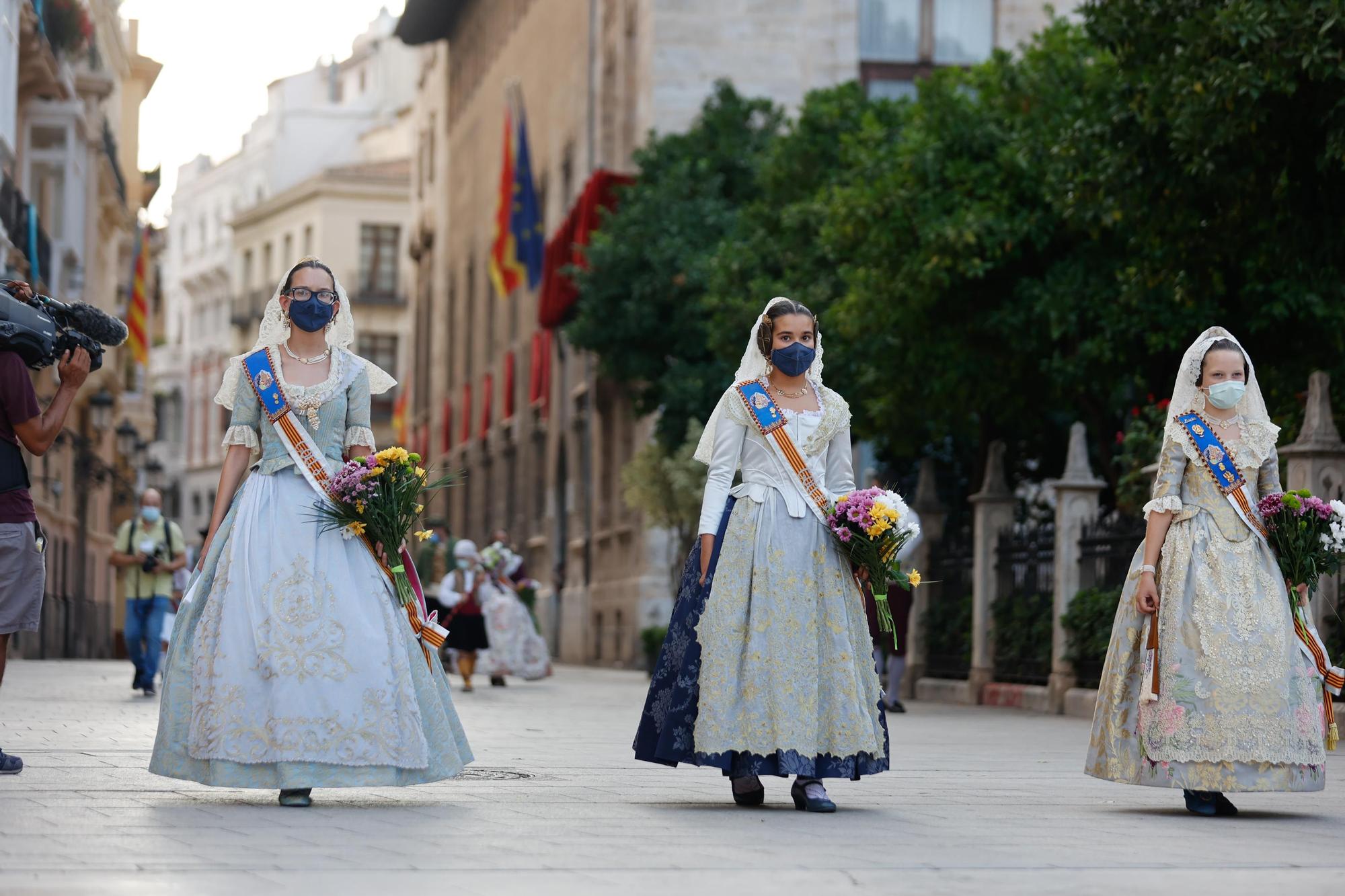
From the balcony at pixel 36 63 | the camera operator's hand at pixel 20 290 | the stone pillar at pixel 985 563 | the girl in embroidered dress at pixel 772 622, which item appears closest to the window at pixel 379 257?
the balcony at pixel 36 63

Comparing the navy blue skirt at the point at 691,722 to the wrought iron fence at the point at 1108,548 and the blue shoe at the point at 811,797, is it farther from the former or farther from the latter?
the wrought iron fence at the point at 1108,548

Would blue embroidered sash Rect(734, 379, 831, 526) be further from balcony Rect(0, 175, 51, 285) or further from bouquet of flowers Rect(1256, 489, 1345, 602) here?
balcony Rect(0, 175, 51, 285)

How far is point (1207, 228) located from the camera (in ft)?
60.3

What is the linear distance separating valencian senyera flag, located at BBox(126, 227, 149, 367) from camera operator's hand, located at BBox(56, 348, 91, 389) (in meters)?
44.1

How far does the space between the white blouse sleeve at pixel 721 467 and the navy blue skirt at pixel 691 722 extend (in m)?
0.06

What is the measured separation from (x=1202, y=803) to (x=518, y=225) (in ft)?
124

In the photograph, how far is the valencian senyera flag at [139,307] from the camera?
53.7 m

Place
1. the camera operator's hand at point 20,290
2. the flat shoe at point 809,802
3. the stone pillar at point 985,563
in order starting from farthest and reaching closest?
the stone pillar at point 985,563
the camera operator's hand at point 20,290
the flat shoe at point 809,802

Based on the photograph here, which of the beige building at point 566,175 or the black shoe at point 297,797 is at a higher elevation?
the beige building at point 566,175

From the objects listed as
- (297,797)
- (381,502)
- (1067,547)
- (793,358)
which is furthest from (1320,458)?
(297,797)

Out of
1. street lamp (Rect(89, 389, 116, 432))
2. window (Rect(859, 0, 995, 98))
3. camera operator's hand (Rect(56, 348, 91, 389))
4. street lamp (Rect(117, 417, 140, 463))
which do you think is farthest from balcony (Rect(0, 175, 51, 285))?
camera operator's hand (Rect(56, 348, 91, 389))

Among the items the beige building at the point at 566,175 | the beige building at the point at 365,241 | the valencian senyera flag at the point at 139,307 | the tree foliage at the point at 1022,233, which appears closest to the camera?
the tree foliage at the point at 1022,233

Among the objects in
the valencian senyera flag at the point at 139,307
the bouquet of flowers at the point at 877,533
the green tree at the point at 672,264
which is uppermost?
the valencian senyera flag at the point at 139,307

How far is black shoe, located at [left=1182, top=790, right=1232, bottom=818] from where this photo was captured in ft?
30.1
